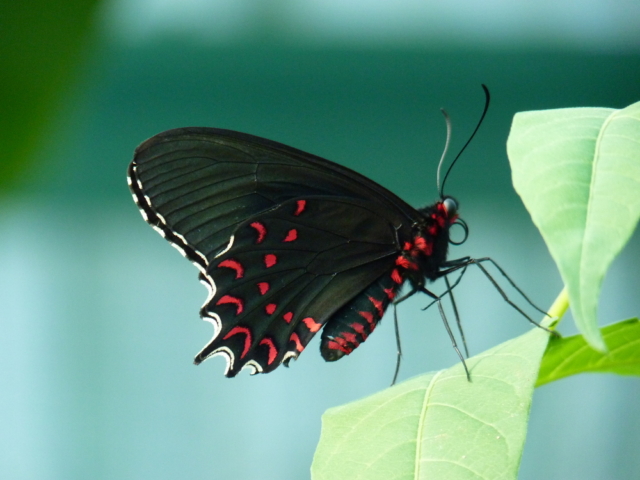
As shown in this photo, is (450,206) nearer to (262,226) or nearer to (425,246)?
(425,246)

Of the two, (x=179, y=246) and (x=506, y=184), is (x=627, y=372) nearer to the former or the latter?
(x=179, y=246)

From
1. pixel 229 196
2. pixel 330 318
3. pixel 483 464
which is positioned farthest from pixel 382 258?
pixel 483 464

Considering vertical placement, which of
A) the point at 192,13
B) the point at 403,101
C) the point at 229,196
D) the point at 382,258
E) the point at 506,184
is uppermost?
the point at 192,13

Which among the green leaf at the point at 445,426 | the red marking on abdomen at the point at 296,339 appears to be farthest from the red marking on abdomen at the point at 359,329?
the green leaf at the point at 445,426

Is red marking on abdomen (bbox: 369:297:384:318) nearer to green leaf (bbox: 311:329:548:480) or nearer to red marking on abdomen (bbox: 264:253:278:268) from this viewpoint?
red marking on abdomen (bbox: 264:253:278:268)

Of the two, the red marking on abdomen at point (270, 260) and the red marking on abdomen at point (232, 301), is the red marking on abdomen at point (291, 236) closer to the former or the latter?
the red marking on abdomen at point (270, 260)

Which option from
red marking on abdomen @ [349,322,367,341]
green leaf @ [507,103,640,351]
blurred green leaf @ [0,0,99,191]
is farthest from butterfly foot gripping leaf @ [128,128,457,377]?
green leaf @ [507,103,640,351]
